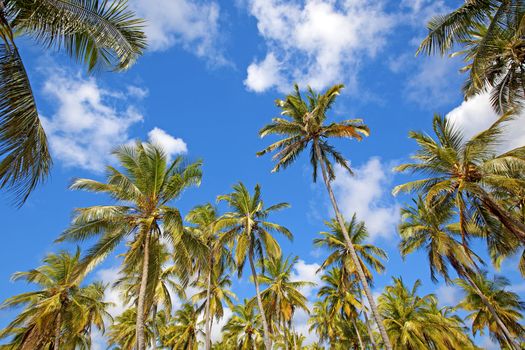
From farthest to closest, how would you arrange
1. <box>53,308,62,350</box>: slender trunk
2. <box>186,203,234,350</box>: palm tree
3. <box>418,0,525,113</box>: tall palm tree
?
<box>186,203,234,350</box>: palm tree < <box>53,308,62,350</box>: slender trunk < <box>418,0,525,113</box>: tall palm tree

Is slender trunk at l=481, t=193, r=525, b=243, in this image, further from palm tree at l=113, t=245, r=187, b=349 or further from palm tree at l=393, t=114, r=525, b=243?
palm tree at l=113, t=245, r=187, b=349

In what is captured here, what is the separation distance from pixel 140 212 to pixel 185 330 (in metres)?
23.6

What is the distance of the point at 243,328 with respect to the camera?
33.3m

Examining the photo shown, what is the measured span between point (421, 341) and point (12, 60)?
30255 mm

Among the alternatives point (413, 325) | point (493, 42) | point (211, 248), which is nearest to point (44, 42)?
point (493, 42)

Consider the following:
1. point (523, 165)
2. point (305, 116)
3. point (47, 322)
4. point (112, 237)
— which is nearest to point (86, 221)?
point (112, 237)

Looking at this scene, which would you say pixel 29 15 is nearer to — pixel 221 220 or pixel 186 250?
pixel 186 250

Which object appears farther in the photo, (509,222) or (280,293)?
(280,293)

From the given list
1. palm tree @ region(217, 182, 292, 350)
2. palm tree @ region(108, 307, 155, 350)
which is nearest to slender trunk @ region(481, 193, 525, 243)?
palm tree @ region(217, 182, 292, 350)

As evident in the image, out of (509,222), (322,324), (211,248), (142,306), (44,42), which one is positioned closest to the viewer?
(44,42)

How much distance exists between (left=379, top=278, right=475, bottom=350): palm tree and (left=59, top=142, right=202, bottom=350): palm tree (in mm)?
20559

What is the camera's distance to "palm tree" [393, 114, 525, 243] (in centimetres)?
1334

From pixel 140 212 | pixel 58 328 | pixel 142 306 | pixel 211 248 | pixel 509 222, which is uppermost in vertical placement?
pixel 211 248

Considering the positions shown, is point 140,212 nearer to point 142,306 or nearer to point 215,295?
point 142,306
